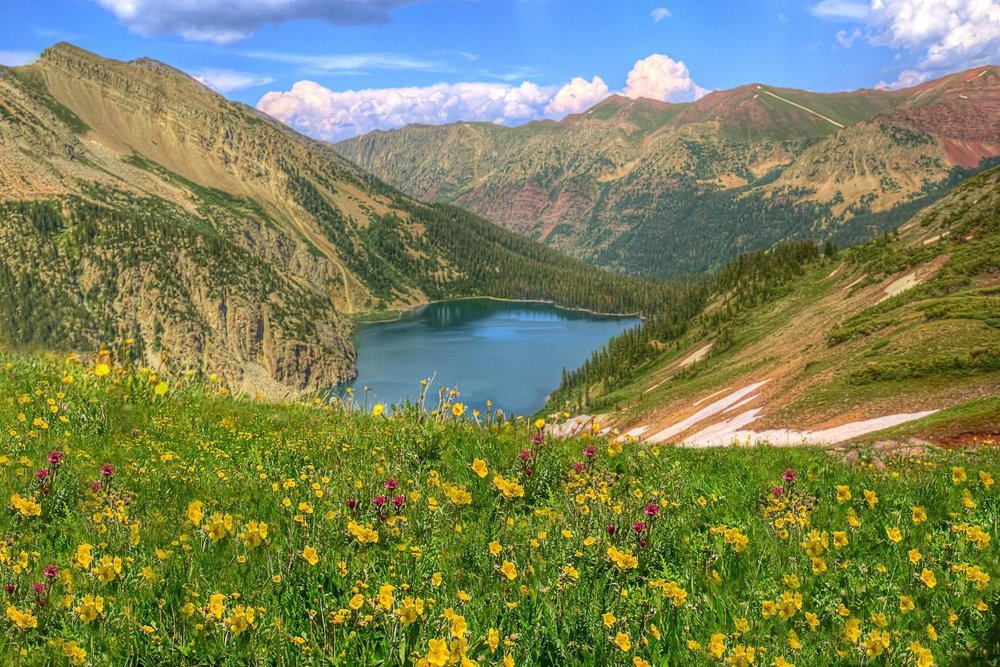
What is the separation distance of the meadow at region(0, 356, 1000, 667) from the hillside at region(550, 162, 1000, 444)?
6395mm

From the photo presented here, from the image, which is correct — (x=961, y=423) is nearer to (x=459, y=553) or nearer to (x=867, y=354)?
(x=867, y=354)

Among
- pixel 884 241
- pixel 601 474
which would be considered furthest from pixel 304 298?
pixel 601 474

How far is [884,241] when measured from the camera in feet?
236

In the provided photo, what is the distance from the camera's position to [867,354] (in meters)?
31.2

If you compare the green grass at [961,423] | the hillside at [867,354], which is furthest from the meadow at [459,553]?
the green grass at [961,423]

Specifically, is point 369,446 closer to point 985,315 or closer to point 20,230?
point 985,315

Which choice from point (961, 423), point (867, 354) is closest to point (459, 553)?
point (961, 423)

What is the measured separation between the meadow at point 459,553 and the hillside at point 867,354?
639 centimetres

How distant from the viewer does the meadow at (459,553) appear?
3854 millimetres

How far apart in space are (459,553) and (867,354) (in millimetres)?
32290

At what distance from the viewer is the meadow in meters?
3.85

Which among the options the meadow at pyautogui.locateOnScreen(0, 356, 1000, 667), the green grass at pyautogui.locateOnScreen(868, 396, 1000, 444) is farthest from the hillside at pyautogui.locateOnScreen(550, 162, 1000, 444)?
the meadow at pyautogui.locateOnScreen(0, 356, 1000, 667)

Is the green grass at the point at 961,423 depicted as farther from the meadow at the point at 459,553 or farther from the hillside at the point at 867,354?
the meadow at the point at 459,553

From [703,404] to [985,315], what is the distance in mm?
17245
